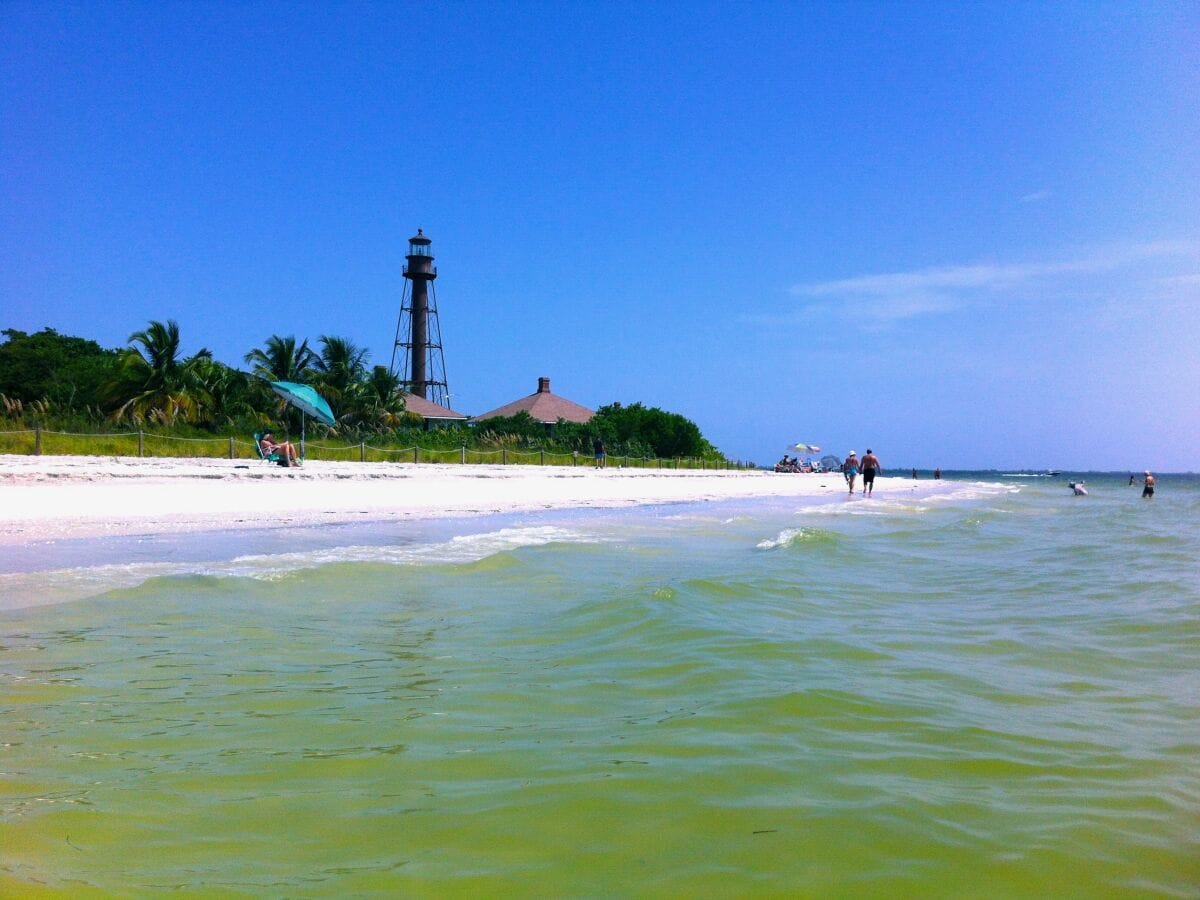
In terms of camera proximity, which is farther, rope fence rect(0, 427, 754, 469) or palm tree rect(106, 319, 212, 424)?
palm tree rect(106, 319, 212, 424)

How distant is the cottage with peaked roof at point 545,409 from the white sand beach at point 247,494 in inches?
859

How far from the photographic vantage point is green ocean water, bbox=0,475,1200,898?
2.40 metres

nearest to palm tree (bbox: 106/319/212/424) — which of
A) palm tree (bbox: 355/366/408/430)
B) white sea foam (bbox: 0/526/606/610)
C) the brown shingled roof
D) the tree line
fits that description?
the tree line

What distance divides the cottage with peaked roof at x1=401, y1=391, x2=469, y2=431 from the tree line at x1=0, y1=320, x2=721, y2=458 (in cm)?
433

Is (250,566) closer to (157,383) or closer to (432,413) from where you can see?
(157,383)

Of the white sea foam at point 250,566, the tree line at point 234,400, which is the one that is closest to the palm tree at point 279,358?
the tree line at point 234,400

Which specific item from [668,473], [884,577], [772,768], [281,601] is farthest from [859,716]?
[668,473]

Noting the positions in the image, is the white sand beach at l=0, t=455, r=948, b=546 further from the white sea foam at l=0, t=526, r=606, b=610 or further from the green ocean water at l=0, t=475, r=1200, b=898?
the green ocean water at l=0, t=475, r=1200, b=898

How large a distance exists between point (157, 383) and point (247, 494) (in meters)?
18.2

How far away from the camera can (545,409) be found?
52.6 metres

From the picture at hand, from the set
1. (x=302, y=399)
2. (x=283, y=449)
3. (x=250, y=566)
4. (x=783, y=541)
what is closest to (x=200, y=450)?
(x=302, y=399)

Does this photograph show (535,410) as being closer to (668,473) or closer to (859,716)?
(668,473)

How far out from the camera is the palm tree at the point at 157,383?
31.7 meters

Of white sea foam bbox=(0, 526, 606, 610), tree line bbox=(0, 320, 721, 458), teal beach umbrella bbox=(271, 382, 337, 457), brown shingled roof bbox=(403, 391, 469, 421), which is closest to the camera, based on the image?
white sea foam bbox=(0, 526, 606, 610)
